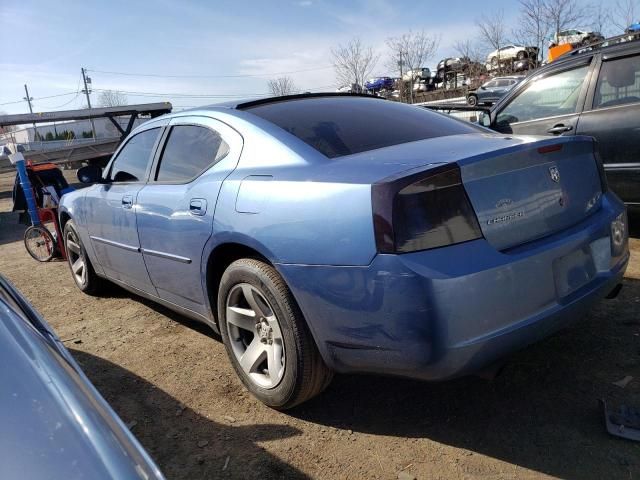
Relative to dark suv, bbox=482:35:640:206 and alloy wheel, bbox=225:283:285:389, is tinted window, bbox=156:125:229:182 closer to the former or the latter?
alloy wheel, bbox=225:283:285:389

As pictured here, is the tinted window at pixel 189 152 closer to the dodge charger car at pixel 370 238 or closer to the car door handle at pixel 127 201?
the dodge charger car at pixel 370 238

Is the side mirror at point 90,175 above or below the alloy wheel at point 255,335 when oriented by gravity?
above

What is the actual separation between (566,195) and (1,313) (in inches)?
89.8

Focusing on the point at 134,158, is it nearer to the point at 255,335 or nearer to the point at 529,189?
the point at 255,335

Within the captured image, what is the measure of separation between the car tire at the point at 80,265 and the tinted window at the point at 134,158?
3.09 ft

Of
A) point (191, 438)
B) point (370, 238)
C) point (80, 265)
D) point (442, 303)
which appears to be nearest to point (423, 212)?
point (370, 238)

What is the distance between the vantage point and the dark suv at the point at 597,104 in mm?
4438

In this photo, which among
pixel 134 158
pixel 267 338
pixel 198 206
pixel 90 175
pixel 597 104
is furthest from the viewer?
pixel 597 104

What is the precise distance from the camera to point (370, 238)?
6.43 feet

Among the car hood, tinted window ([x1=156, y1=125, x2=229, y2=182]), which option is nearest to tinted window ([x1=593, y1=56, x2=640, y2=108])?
tinted window ([x1=156, y1=125, x2=229, y2=182])

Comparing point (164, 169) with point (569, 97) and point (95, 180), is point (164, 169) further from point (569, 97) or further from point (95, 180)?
point (569, 97)

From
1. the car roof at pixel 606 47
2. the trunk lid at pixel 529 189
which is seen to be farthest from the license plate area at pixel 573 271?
the car roof at pixel 606 47

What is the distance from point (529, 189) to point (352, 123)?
3.48 ft

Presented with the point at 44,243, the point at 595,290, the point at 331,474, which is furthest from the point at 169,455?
the point at 44,243
